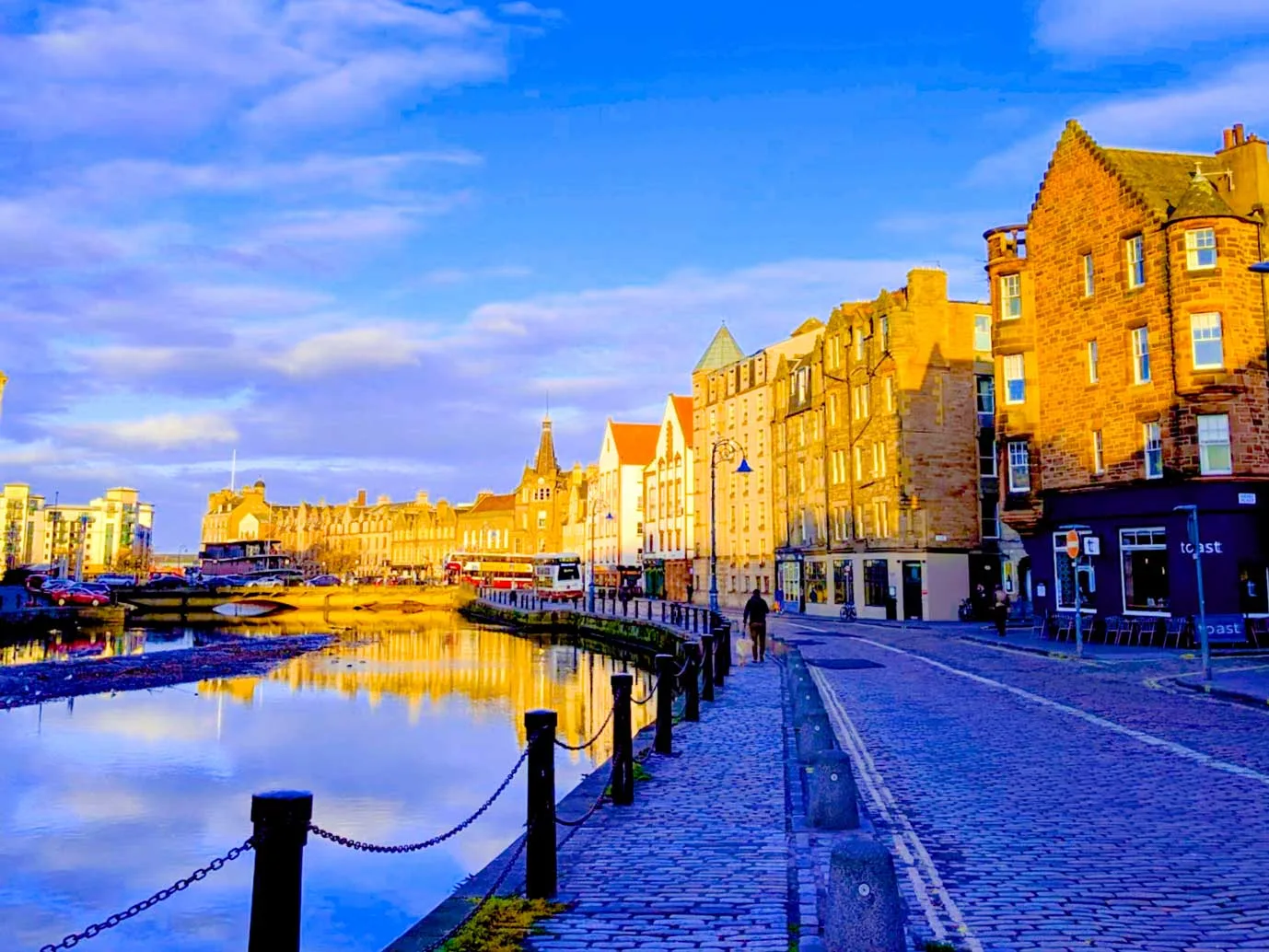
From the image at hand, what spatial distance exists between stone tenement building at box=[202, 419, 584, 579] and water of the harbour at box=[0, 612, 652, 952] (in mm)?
92930

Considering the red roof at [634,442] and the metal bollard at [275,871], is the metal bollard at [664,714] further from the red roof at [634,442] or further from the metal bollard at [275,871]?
the red roof at [634,442]

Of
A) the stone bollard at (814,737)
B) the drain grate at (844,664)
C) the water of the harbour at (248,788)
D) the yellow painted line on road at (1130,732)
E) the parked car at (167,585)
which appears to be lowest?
the water of the harbour at (248,788)

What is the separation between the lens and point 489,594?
Answer: 93.8 metres

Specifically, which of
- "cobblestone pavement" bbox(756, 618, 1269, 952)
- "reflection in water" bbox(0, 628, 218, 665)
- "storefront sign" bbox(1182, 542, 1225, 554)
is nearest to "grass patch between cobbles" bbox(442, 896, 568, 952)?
"cobblestone pavement" bbox(756, 618, 1269, 952)

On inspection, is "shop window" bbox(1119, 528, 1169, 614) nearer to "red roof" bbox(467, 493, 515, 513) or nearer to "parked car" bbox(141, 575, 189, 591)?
"parked car" bbox(141, 575, 189, 591)

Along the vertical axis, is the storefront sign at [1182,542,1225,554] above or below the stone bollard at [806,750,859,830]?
above

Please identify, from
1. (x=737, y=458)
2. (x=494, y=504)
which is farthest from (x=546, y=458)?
(x=737, y=458)

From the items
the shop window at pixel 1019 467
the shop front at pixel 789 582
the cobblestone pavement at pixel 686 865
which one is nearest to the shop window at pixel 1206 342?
the shop window at pixel 1019 467

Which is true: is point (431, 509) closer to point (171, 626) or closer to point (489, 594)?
point (489, 594)

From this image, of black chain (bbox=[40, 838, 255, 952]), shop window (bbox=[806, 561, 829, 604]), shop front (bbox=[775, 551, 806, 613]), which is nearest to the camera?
black chain (bbox=[40, 838, 255, 952])

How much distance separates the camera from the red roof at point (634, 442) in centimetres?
9950

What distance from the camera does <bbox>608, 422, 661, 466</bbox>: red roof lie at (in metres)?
99.5

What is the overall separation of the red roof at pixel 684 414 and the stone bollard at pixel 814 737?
246 ft

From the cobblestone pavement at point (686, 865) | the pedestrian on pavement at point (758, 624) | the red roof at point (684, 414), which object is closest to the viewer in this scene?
the cobblestone pavement at point (686, 865)
